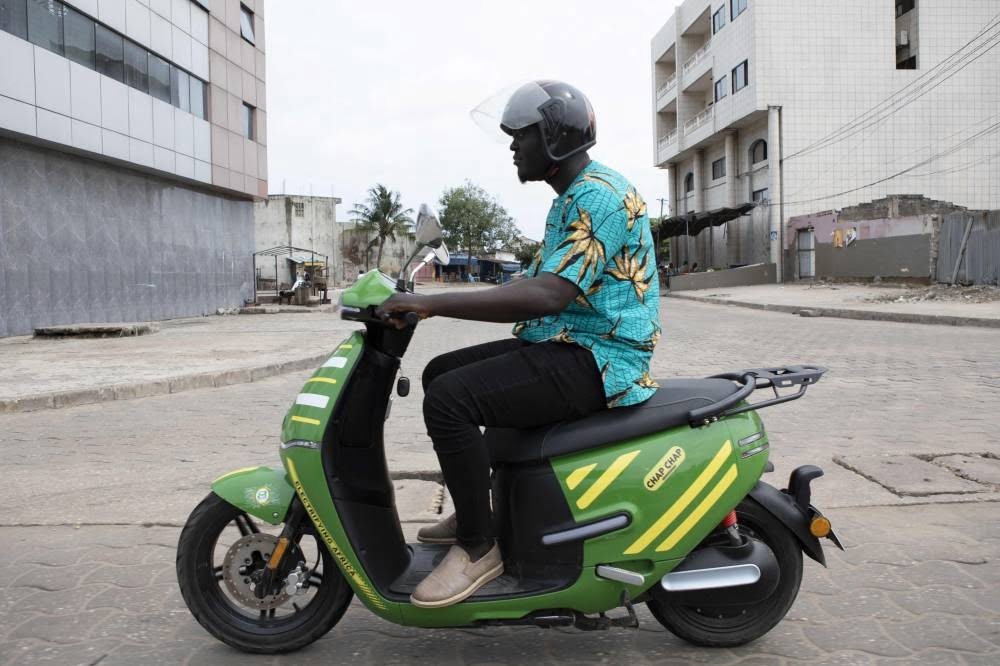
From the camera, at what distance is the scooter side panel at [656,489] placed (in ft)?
8.61

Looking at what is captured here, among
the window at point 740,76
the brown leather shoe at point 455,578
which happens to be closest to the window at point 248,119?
the window at point 740,76

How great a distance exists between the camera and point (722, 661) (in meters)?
2.76

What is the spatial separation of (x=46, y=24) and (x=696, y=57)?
35.4 m

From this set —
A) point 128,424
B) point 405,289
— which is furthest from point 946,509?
point 128,424

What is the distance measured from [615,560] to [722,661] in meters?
0.51

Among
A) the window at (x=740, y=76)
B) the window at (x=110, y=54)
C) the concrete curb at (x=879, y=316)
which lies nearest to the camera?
the concrete curb at (x=879, y=316)

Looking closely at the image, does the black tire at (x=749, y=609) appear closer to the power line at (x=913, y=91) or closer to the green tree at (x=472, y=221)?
the power line at (x=913, y=91)

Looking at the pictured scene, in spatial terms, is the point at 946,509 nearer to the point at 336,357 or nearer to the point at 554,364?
the point at 554,364

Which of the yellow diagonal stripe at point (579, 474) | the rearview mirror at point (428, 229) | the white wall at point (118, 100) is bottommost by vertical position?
the yellow diagonal stripe at point (579, 474)

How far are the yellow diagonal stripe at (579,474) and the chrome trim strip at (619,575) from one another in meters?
0.26

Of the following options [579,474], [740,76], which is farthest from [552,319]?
[740,76]

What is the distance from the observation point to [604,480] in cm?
262

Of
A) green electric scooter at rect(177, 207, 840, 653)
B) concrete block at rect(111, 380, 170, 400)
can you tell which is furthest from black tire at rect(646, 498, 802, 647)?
concrete block at rect(111, 380, 170, 400)

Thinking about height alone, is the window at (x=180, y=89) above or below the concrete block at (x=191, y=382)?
above
